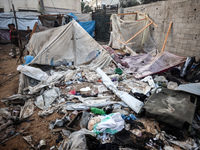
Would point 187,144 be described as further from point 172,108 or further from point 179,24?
point 179,24

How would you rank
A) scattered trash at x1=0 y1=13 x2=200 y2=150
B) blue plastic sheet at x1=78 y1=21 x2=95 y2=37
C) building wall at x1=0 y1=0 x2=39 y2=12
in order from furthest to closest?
1. building wall at x1=0 y1=0 x2=39 y2=12
2. blue plastic sheet at x1=78 y1=21 x2=95 y2=37
3. scattered trash at x1=0 y1=13 x2=200 y2=150

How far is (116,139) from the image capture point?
2.09 metres

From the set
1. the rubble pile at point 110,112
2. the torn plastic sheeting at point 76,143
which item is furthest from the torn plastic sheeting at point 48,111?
the torn plastic sheeting at point 76,143

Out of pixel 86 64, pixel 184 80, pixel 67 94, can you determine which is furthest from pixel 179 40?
pixel 67 94

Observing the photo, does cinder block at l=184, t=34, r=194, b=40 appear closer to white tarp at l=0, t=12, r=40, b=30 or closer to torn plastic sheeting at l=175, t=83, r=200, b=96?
torn plastic sheeting at l=175, t=83, r=200, b=96

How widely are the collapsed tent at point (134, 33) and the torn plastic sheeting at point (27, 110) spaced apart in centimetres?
567

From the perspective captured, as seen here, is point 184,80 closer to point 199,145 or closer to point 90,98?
point 199,145

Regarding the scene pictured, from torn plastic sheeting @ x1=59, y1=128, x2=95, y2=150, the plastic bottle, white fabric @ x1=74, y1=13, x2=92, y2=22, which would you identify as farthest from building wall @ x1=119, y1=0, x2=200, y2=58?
white fabric @ x1=74, y1=13, x2=92, y2=22

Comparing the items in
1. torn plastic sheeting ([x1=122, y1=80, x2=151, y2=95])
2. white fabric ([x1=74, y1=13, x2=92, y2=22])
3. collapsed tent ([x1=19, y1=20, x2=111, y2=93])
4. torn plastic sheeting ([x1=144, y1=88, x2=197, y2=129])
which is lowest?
torn plastic sheeting ([x1=122, y1=80, x2=151, y2=95])

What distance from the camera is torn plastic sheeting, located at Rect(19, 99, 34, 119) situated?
2659 millimetres

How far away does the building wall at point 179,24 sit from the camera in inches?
190

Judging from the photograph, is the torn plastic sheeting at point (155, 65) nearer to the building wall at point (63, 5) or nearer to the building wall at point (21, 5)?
the building wall at point (63, 5)

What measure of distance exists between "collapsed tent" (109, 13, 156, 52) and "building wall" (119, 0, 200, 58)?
44 centimetres

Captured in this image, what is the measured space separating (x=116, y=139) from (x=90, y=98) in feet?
4.31
